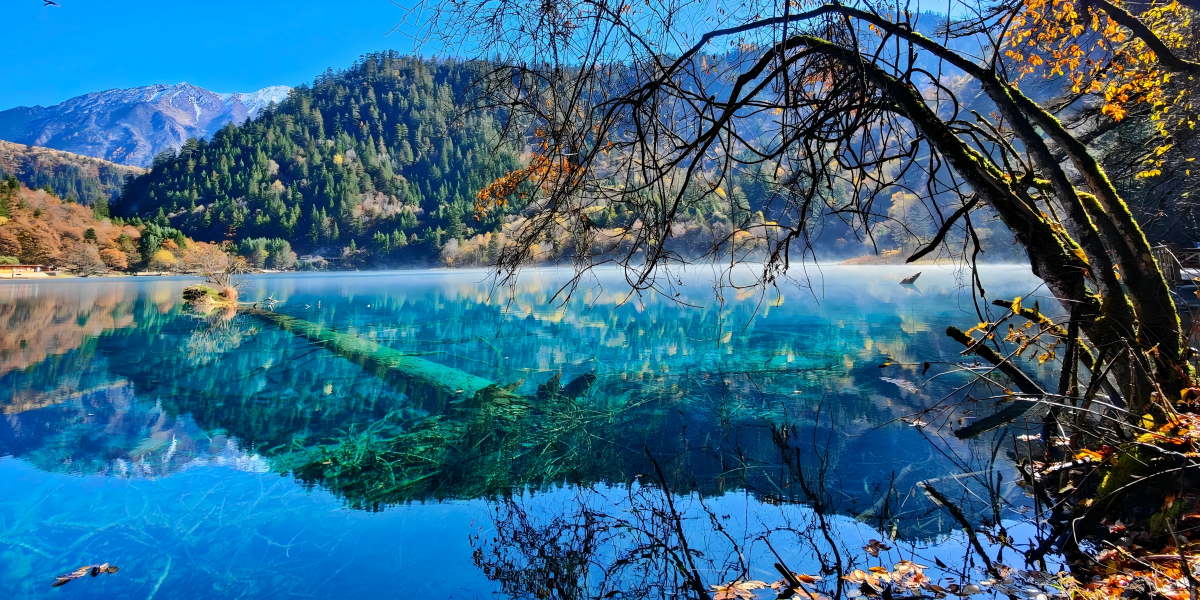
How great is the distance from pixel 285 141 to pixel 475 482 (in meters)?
112

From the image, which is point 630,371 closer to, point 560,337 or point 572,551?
point 560,337

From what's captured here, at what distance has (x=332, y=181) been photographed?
290 ft

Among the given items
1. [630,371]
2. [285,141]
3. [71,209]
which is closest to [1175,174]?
[630,371]

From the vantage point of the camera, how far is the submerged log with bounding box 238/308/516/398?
7.62 m

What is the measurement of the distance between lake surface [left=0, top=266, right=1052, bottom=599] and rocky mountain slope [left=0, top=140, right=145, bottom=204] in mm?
167378

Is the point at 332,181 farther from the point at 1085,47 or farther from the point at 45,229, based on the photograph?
the point at 1085,47

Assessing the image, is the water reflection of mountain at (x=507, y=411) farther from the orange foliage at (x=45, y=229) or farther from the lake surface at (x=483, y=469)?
the orange foliage at (x=45, y=229)

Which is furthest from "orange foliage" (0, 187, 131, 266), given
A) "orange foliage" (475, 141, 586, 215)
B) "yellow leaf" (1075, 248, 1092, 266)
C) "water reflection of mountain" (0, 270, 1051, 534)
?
"yellow leaf" (1075, 248, 1092, 266)

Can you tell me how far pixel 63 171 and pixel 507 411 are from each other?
633ft

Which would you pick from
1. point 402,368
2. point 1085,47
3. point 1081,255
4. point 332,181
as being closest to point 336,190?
point 332,181

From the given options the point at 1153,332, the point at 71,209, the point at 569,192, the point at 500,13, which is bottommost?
the point at 1153,332

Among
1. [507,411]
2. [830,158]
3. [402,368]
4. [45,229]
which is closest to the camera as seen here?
[830,158]

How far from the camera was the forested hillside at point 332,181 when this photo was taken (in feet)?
268

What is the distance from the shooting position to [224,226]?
270ft
